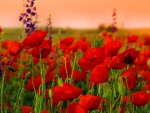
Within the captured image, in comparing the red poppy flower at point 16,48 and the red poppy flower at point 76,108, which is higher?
the red poppy flower at point 16,48

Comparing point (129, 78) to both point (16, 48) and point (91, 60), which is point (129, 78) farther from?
point (16, 48)

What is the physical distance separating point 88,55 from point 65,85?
263 mm

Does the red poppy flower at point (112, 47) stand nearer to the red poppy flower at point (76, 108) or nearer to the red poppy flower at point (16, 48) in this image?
the red poppy flower at point (16, 48)

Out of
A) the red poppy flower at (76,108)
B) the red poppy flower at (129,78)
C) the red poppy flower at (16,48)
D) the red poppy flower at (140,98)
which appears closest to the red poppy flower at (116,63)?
the red poppy flower at (129,78)

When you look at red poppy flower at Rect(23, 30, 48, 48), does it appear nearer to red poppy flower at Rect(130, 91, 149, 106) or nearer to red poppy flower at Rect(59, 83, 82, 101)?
red poppy flower at Rect(59, 83, 82, 101)

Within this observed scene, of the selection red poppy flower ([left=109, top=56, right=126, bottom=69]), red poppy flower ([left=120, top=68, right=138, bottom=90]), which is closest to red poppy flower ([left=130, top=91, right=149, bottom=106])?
red poppy flower ([left=120, top=68, right=138, bottom=90])

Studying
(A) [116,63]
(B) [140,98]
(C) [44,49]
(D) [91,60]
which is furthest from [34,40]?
(B) [140,98]

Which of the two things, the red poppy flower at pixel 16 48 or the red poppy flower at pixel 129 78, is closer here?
the red poppy flower at pixel 129 78

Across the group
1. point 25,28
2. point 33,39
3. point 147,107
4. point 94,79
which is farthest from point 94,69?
point 25,28

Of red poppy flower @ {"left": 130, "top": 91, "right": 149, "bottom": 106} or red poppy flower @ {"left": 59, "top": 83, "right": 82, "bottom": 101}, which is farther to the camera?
red poppy flower @ {"left": 130, "top": 91, "right": 149, "bottom": 106}

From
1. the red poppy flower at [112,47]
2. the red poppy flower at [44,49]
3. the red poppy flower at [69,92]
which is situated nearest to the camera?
the red poppy flower at [69,92]

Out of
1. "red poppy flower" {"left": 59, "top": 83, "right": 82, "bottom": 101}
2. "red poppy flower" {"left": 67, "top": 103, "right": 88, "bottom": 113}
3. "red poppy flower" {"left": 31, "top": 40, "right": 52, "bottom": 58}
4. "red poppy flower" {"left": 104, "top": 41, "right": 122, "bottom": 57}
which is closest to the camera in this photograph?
"red poppy flower" {"left": 67, "top": 103, "right": 88, "bottom": 113}

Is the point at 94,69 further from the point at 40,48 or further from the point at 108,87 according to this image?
the point at 40,48

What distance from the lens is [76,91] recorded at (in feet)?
6.12
